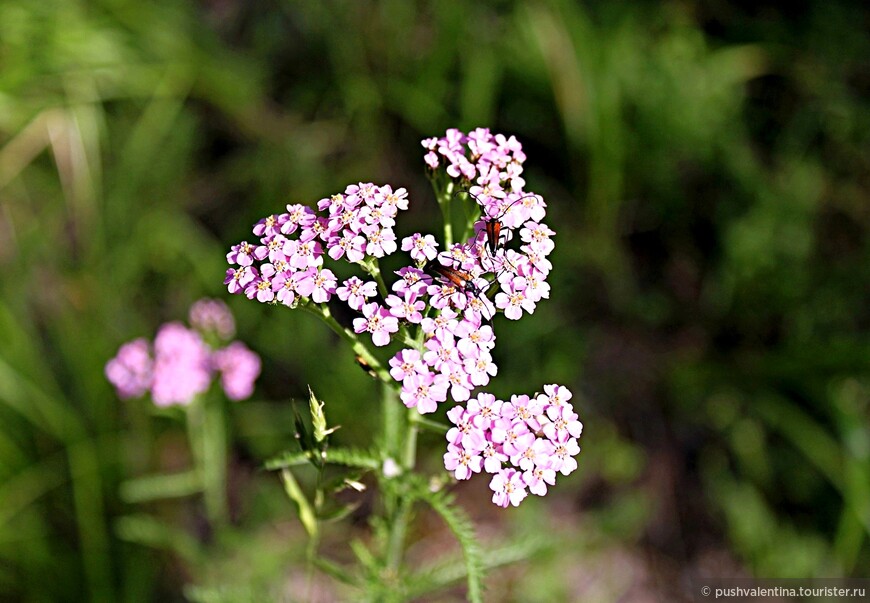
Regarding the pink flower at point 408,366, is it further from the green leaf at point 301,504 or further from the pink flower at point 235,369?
the pink flower at point 235,369

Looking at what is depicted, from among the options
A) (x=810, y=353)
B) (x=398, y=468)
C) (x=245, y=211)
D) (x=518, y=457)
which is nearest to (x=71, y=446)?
(x=245, y=211)

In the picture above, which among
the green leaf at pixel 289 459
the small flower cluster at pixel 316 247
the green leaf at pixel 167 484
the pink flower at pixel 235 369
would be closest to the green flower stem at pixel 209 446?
the green leaf at pixel 167 484

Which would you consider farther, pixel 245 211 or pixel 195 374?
pixel 245 211

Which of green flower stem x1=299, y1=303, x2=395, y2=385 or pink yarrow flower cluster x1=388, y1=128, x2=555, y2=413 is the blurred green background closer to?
green flower stem x1=299, y1=303, x2=395, y2=385

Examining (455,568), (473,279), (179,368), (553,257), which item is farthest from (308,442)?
(553,257)

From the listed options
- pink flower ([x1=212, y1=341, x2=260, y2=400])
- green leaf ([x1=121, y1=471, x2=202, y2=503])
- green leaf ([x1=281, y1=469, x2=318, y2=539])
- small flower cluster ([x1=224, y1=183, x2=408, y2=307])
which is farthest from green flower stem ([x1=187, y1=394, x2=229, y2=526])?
small flower cluster ([x1=224, y1=183, x2=408, y2=307])

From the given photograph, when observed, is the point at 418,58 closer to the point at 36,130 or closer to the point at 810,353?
the point at 36,130
